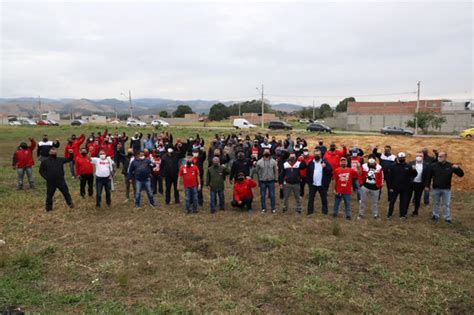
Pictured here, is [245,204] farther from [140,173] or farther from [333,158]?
[333,158]

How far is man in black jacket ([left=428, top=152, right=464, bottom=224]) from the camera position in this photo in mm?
8953

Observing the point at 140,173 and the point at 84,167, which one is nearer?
the point at 140,173

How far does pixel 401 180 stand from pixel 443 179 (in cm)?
94

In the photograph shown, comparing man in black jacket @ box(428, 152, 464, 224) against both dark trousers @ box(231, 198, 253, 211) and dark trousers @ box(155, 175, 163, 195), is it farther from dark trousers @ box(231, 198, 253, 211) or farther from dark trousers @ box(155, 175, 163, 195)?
dark trousers @ box(155, 175, 163, 195)

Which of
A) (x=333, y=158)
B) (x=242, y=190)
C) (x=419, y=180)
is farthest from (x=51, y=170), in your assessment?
(x=419, y=180)

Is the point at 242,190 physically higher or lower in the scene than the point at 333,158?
lower

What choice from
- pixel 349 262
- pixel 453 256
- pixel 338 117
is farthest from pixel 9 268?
pixel 338 117

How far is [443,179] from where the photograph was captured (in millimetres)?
8961

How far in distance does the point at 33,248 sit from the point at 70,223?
1.74m

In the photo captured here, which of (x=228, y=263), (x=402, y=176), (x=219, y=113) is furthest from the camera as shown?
(x=219, y=113)

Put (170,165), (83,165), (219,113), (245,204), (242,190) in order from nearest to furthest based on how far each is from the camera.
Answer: (242,190)
(245,204)
(170,165)
(83,165)
(219,113)

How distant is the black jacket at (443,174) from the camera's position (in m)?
8.94

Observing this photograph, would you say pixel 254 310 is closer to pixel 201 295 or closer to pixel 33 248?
pixel 201 295

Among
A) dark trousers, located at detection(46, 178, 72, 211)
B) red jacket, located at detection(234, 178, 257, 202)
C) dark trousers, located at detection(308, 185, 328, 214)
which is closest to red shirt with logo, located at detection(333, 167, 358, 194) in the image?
dark trousers, located at detection(308, 185, 328, 214)
